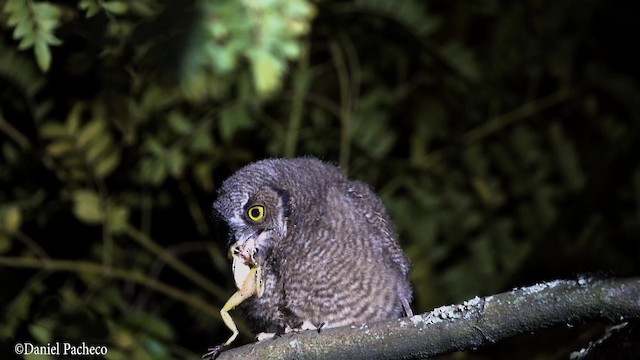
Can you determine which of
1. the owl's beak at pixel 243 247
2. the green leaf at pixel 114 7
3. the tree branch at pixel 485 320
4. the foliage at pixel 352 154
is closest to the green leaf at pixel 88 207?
the foliage at pixel 352 154

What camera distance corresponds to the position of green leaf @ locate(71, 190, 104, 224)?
9.91 feet

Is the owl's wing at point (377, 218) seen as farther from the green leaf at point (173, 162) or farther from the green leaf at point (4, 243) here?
the green leaf at point (4, 243)

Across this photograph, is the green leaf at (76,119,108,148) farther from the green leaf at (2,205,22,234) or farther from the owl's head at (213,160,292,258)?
the owl's head at (213,160,292,258)

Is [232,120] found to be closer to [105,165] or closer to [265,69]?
[105,165]

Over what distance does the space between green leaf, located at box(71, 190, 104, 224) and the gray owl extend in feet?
2.53

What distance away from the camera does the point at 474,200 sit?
3.43 meters

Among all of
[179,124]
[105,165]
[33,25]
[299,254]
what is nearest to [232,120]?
[179,124]

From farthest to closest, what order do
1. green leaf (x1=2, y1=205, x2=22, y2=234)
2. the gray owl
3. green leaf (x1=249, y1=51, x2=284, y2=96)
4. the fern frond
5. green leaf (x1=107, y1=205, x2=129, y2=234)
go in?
green leaf (x1=107, y1=205, x2=129, y2=234) → green leaf (x1=2, y1=205, x2=22, y2=234) → the gray owl → the fern frond → green leaf (x1=249, y1=51, x2=284, y2=96)

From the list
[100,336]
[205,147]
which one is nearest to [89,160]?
[205,147]

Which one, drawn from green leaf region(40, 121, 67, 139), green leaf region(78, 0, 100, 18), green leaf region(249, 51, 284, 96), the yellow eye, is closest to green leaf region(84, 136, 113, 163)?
green leaf region(40, 121, 67, 139)

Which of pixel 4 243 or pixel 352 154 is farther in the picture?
pixel 352 154

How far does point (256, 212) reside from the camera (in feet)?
7.77

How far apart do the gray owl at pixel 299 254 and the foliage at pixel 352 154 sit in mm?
469

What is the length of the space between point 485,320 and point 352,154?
177cm
